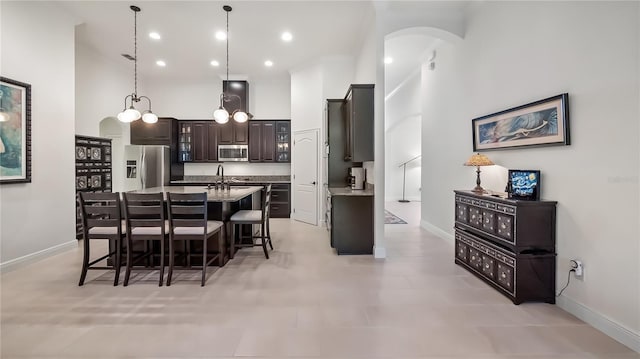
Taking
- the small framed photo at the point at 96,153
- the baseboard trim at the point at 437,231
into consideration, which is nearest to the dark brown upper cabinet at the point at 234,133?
the small framed photo at the point at 96,153

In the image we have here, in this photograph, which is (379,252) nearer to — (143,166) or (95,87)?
(143,166)

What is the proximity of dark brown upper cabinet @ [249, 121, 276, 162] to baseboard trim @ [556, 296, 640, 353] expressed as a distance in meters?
6.18

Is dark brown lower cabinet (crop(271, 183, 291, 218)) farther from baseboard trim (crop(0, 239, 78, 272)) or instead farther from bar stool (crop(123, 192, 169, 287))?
bar stool (crop(123, 192, 169, 287))

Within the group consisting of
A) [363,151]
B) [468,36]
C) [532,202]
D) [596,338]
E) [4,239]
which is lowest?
[596,338]

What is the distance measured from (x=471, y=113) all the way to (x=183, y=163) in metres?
6.76

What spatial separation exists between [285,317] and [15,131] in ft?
12.8

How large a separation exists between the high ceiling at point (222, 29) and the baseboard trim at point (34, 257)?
132 inches

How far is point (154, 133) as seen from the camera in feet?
23.8

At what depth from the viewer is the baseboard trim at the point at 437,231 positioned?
4.89m

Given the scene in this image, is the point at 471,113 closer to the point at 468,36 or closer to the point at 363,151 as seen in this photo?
the point at 468,36

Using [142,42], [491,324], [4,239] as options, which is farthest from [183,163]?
[491,324]

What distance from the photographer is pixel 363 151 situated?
14.0 feet

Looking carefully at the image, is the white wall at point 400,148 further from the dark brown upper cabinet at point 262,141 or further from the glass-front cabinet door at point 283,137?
the dark brown upper cabinet at point 262,141

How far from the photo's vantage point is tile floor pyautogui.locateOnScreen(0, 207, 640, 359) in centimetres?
204
